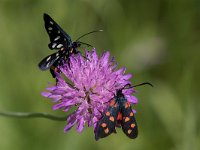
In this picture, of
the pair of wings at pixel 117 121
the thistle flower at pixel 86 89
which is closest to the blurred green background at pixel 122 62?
the thistle flower at pixel 86 89

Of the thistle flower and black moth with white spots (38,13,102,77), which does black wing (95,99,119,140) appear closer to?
the thistle flower

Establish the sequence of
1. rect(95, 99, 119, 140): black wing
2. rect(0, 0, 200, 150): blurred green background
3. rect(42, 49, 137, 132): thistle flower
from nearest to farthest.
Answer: rect(95, 99, 119, 140): black wing
rect(42, 49, 137, 132): thistle flower
rect(0, 0, 200, 150): blurred green background

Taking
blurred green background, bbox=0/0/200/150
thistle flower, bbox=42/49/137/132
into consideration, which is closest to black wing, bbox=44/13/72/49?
thistle flower, bbox=42/49/137/132

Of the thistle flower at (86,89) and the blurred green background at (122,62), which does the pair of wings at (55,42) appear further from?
the blurred green background at (122,62)

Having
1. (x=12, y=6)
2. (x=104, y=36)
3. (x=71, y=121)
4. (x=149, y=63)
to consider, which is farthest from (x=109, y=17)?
(x=71, y=121)

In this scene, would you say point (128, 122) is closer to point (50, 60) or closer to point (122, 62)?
point (50, 60)

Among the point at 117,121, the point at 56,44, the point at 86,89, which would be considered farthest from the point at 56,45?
the point at 117,121

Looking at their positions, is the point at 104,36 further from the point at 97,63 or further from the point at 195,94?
the point at 97,63

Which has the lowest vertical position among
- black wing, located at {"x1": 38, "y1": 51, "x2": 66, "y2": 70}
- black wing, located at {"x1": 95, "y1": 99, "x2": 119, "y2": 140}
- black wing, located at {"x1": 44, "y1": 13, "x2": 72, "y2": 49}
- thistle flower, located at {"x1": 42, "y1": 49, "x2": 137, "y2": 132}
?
black wing, located at {"x1": 95, "y1": 99, "x2": 119, "y2": 140}
